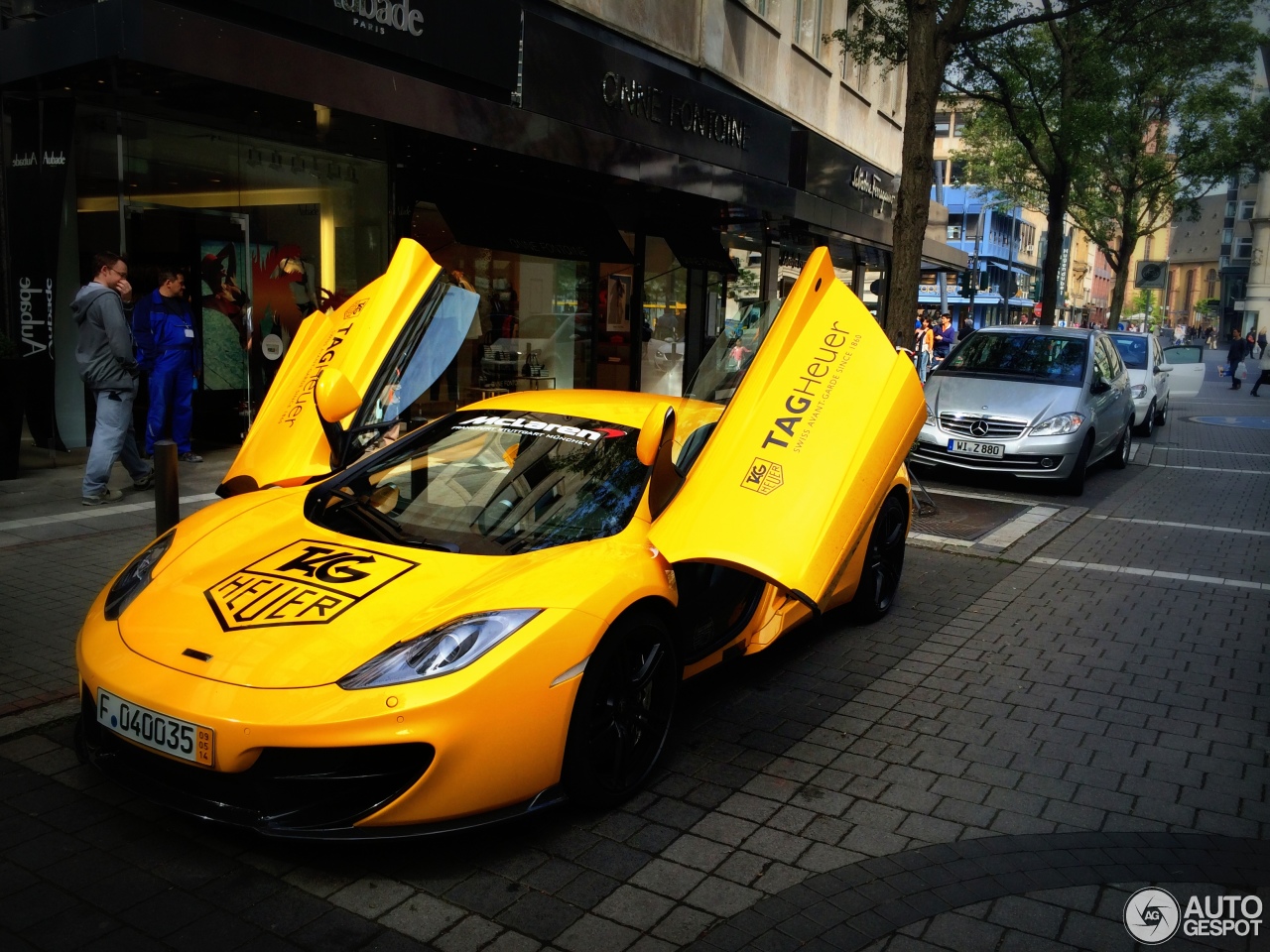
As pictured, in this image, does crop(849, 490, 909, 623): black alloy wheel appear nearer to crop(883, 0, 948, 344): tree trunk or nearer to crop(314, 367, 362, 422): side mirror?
crop(314, 367, 362, 422): side mirror

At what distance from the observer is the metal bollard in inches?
190

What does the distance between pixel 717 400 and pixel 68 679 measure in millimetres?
3307

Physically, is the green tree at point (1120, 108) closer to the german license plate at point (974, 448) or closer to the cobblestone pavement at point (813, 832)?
the german license plate at point (974, 448)

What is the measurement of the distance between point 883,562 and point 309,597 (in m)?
3.67

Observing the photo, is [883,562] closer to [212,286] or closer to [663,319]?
[212,286]

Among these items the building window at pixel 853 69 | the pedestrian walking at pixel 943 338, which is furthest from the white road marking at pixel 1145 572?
the pedestrian walking at pixel 943 338

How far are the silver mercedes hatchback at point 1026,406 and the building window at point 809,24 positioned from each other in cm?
1086

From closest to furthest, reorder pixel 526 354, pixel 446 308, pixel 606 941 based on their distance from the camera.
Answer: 1. pixel 606 941
2. pixel 446 308
3. pixel 526 354

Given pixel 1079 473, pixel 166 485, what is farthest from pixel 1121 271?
pixel 166 485

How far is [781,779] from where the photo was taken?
13.1 ft

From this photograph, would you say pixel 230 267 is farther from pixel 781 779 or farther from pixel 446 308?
pixel 781 779

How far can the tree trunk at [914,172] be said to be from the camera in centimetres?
1022

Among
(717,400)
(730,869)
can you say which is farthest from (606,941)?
(717,400)

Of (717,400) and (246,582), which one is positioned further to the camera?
(717,400)
